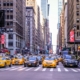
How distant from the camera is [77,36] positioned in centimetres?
10981

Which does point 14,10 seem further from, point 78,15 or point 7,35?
point 78,15

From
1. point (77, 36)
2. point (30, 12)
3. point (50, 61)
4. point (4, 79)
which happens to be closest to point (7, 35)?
point (77, 36)

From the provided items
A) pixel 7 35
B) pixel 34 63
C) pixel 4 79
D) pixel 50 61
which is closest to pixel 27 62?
pixel 34 63

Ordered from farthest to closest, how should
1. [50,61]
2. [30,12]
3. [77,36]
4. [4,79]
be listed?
[30,12] → [77,36] → [50,61] → [4,79]

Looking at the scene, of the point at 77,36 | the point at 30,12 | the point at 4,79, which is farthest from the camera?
the point at 30,12

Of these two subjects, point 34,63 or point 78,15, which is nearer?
point 34,63

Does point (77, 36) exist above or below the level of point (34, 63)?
above

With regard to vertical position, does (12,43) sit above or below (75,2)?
below

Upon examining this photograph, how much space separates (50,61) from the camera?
128ft

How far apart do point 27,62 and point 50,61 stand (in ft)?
12.0

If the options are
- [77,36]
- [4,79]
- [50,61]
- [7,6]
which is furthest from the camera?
[7,6]

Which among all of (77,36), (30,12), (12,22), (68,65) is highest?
(30,12)

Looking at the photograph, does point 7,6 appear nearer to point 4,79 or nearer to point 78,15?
point 78,15

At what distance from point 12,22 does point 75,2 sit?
31.4 metres
